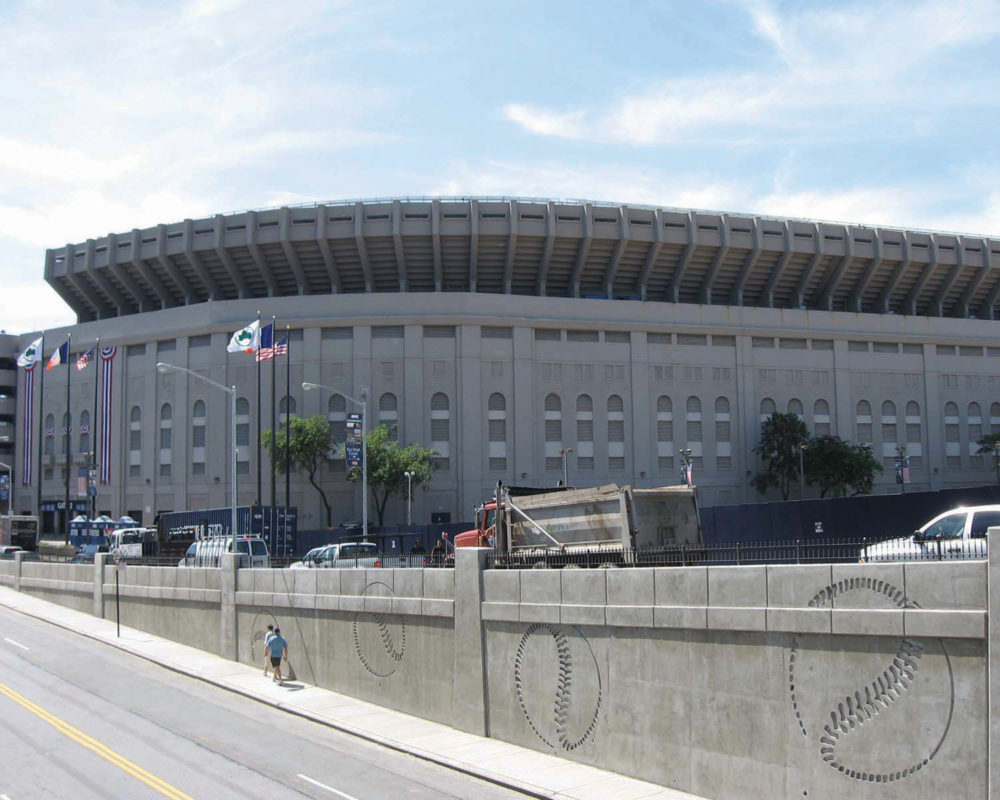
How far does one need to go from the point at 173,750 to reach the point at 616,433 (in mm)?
54473

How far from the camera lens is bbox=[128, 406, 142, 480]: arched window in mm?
77438

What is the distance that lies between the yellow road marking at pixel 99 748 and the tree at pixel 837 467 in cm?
5722

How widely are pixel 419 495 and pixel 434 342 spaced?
1076cm

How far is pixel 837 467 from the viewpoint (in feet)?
237

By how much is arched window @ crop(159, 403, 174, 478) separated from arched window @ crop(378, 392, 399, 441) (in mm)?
16750

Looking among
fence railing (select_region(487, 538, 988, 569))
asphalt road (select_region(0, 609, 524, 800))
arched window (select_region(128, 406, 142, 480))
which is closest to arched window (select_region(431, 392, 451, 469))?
arched window (select_region(128, 406, 142, 480))

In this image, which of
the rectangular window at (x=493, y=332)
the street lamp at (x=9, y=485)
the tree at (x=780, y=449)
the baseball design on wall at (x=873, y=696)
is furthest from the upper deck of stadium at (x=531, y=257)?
the baseball design on wall at (x=873, y=696)

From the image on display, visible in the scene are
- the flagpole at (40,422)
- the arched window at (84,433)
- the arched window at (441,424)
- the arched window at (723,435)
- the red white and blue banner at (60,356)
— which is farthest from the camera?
the arched window at (84,433)

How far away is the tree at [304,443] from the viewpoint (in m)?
66.7

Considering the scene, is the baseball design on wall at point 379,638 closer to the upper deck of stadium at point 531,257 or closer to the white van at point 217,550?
the white van at point 217,550

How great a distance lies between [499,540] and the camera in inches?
1086

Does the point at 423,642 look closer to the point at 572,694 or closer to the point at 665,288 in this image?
the point at 572,694

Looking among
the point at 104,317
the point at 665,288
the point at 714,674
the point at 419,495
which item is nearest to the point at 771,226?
the point at 665,288

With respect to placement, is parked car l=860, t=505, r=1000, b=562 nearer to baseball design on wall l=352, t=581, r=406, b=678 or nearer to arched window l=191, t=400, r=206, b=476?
baseball design on wall l=352, t=581, r=406, b=678
